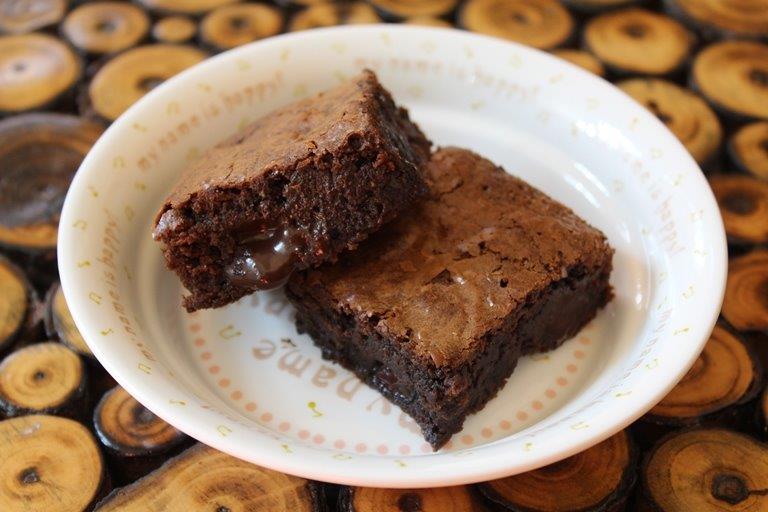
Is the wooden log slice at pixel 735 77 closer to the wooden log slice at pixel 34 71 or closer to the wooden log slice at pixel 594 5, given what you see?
the wooden log slice at pixel 594 5

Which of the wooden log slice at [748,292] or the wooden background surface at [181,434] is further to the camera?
the wooden log slice at [748,292]

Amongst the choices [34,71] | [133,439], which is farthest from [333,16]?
[133,439]

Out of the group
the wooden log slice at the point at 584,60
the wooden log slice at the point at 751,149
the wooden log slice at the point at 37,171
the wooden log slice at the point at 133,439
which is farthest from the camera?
the wooden log slice at the point at 584,60

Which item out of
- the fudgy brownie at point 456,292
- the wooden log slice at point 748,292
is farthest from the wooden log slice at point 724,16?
the fudgy brownie at point 456,292

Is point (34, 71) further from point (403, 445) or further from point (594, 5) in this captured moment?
point (594, 5)

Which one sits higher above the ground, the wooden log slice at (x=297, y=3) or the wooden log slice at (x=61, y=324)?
the wooden log slice at (x=297, y=3)

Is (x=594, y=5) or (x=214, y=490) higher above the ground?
(x=594, y=5)

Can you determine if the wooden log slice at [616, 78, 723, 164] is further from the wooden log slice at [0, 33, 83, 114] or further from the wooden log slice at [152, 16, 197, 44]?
the wooden log slice at [0, 33, 83, 114]

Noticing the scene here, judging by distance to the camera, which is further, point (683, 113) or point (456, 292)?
point (683, 113)
